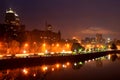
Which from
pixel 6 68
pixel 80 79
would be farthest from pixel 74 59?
pixel 80 79

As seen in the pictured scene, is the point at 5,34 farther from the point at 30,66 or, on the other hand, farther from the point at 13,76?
the point at 13,76

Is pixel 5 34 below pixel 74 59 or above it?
above

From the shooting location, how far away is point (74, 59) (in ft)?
328

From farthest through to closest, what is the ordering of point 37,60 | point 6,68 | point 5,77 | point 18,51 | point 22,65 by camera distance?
point 18,51 < point 37,60 < point 22,65 < point 6,68 < point 5,77

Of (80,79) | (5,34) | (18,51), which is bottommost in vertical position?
(80,79)

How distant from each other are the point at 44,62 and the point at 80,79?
28.4m

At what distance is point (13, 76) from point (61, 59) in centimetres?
3785

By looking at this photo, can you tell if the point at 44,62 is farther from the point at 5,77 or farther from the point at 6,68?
the point at 5,77

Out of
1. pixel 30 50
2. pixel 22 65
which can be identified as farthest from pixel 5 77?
pixel 30 50

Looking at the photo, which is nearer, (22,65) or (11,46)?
(22,65)

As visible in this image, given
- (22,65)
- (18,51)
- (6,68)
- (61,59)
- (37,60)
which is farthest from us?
(18,51)

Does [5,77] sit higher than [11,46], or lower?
lower

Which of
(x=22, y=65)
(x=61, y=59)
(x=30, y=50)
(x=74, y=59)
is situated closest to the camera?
(x=22, y=65)

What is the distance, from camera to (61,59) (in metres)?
90.4
